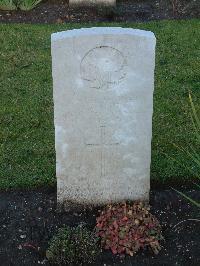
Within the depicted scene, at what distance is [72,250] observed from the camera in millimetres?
3893

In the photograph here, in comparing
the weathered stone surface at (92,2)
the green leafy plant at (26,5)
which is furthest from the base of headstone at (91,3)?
the green leafy plant at (26,5)

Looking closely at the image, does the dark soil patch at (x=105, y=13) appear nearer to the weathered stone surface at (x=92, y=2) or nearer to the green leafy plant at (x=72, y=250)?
the weathered stone surface at (x=92, y=2)

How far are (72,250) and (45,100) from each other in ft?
8.91

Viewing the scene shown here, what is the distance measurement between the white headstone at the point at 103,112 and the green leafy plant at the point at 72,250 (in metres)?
0.48

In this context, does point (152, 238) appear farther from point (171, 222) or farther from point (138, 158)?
point (138, 158)

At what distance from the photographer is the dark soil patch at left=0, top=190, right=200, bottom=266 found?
4008mm

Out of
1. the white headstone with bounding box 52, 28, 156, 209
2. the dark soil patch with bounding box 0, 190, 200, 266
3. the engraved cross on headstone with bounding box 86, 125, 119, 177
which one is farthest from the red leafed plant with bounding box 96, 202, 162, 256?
the engraved cross on headstone with bounding box 86, 125, 119, 177

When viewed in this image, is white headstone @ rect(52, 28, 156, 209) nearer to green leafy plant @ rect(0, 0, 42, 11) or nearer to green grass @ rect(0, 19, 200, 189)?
green grass @ rect(0, 19, 200, 189)

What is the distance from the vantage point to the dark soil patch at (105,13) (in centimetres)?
881

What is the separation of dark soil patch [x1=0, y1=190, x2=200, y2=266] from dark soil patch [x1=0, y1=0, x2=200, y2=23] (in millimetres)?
4700

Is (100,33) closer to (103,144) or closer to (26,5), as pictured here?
(103,144)

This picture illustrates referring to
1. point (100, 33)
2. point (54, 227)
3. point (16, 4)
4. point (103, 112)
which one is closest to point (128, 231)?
point (54, 227)

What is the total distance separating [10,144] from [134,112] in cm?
183

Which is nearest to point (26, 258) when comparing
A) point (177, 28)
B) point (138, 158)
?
point (138, 158)
